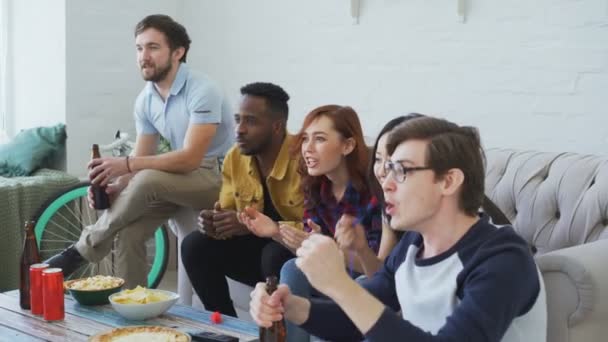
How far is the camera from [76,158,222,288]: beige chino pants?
311 centimetres

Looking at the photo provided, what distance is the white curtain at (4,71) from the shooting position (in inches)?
173

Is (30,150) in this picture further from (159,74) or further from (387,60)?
(387,60)

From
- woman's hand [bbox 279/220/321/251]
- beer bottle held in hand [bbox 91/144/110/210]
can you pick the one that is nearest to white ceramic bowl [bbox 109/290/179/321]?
woman's hand [bbox 279/220/321/251]

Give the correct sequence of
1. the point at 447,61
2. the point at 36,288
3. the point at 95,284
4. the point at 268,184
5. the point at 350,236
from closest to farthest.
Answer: the point at 350,236, the point at 36,288, the point at 95,284, the point at 268,184, the point at 447,61

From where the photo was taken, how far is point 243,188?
9.63ft

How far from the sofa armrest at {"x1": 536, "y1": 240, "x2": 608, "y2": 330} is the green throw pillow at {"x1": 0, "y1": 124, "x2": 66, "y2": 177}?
2.95 meters

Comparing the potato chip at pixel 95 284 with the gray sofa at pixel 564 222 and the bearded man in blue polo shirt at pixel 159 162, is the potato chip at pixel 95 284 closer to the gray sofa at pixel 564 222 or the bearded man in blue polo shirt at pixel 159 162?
the bearded man in blue polo shirt at pixel 159 162

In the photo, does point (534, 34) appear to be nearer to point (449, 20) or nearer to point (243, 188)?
point (449, 20)

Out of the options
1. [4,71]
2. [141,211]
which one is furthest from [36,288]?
[4,71]

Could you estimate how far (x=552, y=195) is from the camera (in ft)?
8.11

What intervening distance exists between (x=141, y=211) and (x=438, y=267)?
72.3 inches

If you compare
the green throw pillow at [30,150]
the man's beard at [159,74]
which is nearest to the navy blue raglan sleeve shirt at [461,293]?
the man's beard at [159,74]

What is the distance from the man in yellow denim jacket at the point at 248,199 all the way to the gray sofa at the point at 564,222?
0.72 metres

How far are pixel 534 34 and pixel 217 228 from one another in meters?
1.39
